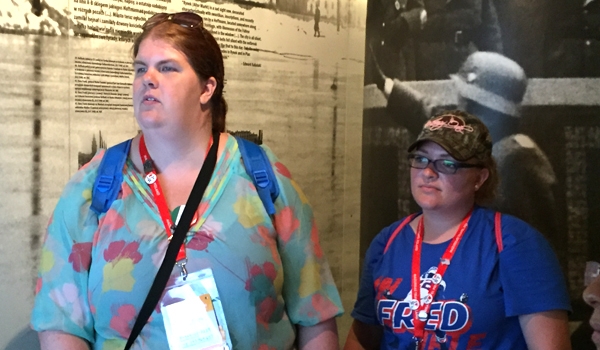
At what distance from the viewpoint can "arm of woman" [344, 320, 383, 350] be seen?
235 cm

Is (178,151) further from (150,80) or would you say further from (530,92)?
(530,92)

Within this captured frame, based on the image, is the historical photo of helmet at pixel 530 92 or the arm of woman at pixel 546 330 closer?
the arm of woman at pixel 546 330

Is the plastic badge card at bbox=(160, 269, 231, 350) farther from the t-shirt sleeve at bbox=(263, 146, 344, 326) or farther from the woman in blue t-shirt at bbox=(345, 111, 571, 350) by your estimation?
the woman in blue t-shirt at bbox=(345, 111, 571, 350)

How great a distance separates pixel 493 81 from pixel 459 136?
1.92ft

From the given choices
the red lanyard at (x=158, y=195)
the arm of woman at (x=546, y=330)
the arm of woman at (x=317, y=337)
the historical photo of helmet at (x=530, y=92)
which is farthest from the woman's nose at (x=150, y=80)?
Result: the historical photo of helmet at (x=530, y=92)

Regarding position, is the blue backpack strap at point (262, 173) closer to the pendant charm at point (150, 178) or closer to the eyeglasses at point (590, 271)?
the pendant charm at point (150, 178)

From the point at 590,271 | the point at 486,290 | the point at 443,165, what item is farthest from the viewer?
the point at 590,271

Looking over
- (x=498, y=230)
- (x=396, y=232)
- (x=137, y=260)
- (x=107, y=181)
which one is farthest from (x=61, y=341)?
(x=498, y=230)

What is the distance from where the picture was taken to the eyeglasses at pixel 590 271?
2.38 meters

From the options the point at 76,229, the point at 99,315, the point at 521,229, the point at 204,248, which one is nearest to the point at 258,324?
the point at 204,248

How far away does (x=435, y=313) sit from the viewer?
6.62ft

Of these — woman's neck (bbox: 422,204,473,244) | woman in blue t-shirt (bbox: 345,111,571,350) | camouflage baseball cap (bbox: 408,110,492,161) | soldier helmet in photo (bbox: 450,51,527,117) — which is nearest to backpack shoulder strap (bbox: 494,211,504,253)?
woman in blue t-shirt (bbox: 345,111,571,350)

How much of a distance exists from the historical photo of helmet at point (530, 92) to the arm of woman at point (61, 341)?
1800 mm

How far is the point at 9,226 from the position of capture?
7.03ft
